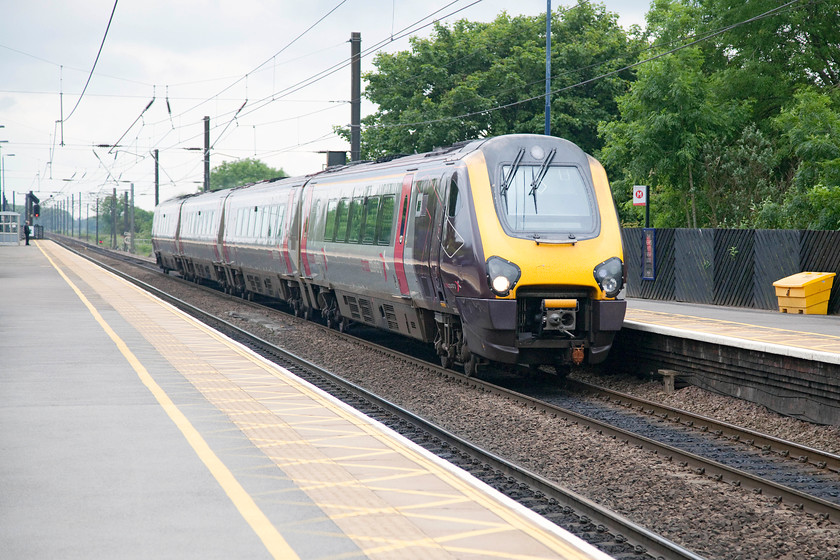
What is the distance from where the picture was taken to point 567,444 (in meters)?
9.55

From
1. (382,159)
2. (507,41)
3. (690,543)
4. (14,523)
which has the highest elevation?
(507,41)

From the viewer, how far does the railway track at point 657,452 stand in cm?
719

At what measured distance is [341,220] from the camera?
710 inches

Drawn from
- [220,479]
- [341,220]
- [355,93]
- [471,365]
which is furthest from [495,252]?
[355,93]

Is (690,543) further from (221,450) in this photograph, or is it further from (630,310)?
(630,310)

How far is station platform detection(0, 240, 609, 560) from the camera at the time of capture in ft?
17.2

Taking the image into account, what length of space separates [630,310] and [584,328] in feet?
21.1

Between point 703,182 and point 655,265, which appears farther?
point 703,182

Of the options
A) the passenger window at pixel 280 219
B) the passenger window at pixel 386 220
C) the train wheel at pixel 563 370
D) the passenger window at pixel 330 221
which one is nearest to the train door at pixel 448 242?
the train wheel at pixel 563 370

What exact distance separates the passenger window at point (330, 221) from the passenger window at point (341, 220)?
20cm

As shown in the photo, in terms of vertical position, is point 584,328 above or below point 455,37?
below

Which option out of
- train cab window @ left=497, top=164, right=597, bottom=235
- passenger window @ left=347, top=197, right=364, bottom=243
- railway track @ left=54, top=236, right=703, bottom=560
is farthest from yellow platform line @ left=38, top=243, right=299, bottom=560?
passenger window @ left=347, top=197, right=364, bottom=243

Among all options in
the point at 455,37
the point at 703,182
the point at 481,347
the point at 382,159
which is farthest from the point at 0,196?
the point at 481,347

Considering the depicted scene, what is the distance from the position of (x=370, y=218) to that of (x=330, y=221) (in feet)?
8.53
